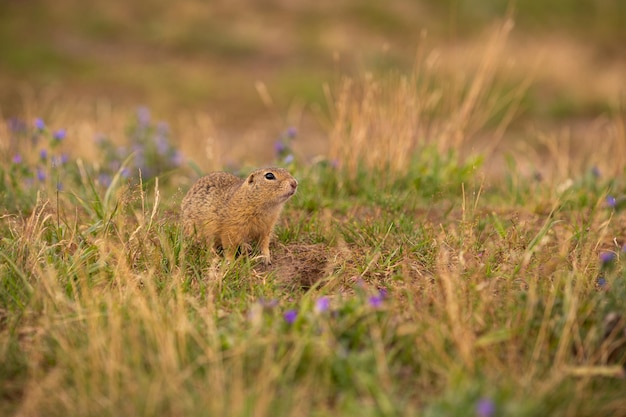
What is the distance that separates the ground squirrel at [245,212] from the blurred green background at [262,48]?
6.36 meters

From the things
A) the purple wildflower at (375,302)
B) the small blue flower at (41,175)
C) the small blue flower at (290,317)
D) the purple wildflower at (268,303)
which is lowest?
the small blue flower at (41,175)

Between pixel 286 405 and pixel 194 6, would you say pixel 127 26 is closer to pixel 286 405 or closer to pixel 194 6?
pixel 194 6

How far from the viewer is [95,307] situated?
9.53 feet

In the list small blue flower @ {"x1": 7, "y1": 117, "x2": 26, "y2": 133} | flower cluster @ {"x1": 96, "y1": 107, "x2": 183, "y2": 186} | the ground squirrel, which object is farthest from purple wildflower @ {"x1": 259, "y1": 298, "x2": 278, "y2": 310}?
small blue flower @ {"x1": 7, "y1": 117, "x2": 26, "y2": 133}

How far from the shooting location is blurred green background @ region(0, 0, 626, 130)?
12.0 meters

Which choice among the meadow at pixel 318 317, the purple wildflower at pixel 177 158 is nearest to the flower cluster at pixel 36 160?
the meadow at pixel 318 317

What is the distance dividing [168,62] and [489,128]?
680cm

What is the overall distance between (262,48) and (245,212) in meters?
11.7

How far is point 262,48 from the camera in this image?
15.1 m

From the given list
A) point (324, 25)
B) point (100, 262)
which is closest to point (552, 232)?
point (100, 262)

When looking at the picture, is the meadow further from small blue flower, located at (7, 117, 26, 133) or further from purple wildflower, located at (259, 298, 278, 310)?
small blue flower, located at (7, 117, 26, 133)

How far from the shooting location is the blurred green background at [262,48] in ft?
39.2

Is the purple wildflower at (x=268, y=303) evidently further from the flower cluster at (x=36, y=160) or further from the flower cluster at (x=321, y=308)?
the flower cluster at (x=36, y=160)

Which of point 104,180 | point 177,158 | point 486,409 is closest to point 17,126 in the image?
point 104,180
